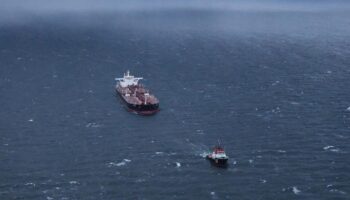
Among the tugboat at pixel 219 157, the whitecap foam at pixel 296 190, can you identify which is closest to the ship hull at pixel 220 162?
the tugboat at pixel 219 157

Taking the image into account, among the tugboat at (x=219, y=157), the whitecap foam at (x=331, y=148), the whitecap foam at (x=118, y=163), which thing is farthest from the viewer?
the whitecap foam at (x=331, y=148)

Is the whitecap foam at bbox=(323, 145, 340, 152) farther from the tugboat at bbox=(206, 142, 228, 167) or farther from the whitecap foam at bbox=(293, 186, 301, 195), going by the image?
the tugboat at bbox=(206, 142, 228, 167)

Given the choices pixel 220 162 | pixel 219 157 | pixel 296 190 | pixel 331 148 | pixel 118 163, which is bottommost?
pixel 296 190

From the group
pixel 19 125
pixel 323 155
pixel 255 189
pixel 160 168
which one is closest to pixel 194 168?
pixel 160 168

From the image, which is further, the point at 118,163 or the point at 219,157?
the point at 118,163

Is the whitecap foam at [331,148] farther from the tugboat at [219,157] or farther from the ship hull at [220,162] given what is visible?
the ship hull at [220,162]

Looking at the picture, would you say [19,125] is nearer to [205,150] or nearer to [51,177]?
[51,177]

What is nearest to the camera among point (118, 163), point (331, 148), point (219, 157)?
point (219, 157)

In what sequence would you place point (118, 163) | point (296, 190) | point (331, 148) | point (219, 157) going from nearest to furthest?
point (296, 190) → point (219, 157) → point (118, 163) → point (331, 148)

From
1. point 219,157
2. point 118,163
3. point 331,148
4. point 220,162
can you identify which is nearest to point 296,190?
point 220,162

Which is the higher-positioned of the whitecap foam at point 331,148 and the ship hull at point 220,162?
the whitecap foam at point 331,148

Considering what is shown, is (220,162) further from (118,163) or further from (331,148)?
(331,148)
